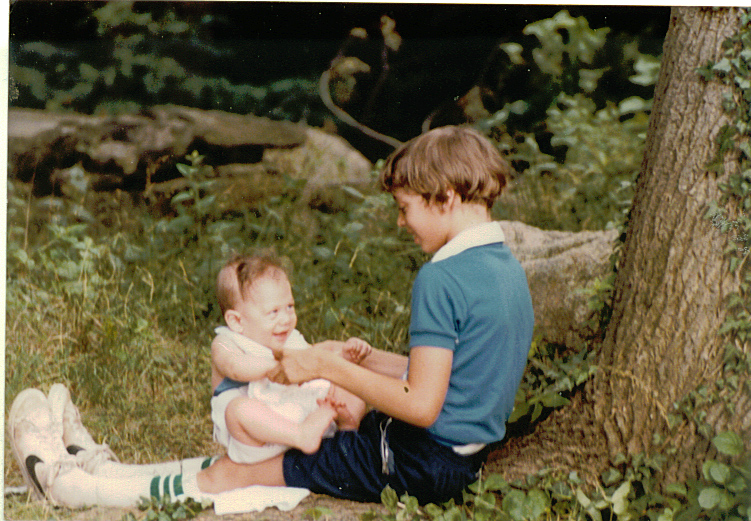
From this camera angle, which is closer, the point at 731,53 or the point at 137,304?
the point at 731,53

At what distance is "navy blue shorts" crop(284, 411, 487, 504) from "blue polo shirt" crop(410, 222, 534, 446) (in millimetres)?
96

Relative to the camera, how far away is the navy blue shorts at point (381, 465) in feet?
9.58

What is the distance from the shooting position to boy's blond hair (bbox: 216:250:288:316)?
3.08 metres

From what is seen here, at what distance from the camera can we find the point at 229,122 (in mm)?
3576

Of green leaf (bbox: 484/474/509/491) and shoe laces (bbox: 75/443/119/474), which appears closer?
green leaf (bbox: 484/474/509/491)

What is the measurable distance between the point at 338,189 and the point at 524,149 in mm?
914

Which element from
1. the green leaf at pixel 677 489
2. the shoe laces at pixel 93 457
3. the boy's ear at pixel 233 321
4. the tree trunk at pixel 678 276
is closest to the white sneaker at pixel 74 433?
the shoe laces at pixel 93 457

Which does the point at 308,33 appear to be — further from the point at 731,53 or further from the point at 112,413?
the point at 112,413

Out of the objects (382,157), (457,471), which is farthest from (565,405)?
(382,157)

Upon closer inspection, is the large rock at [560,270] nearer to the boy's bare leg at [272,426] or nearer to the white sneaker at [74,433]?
the boy's bare leg at [272,426]

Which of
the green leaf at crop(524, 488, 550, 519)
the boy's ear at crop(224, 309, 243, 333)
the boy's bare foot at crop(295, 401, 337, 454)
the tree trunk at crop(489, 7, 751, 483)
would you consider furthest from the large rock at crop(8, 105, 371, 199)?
the green leaf at crop(524, 488, 550, 519)

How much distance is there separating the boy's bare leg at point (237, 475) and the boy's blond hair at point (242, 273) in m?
0.65

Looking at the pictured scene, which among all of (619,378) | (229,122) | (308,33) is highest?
(308,33)

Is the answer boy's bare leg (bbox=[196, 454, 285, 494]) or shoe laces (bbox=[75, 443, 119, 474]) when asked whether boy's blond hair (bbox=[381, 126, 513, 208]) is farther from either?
shoe laces (bbox=[75, 443, 119, 474])
